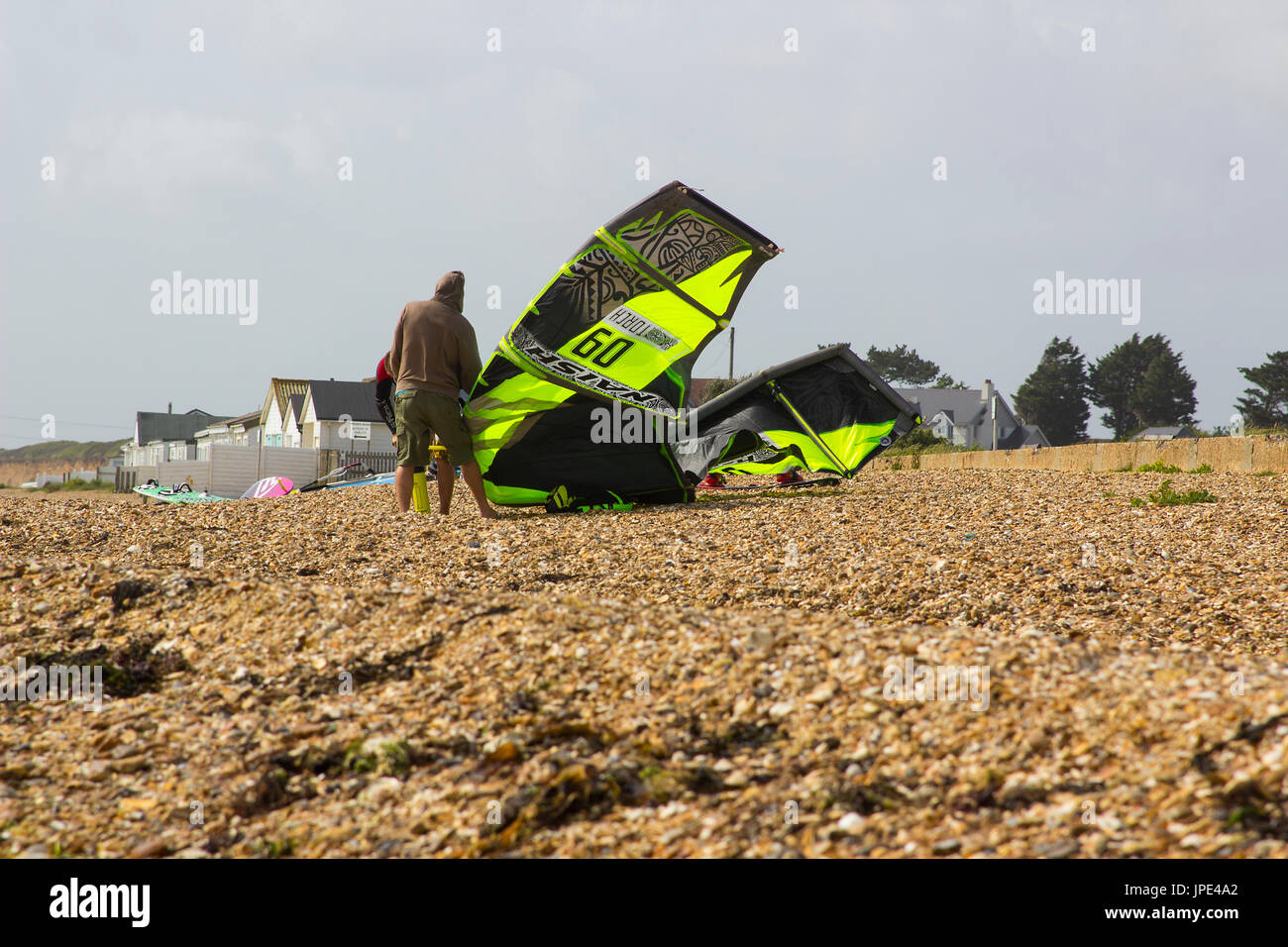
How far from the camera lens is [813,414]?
8195 millimetres

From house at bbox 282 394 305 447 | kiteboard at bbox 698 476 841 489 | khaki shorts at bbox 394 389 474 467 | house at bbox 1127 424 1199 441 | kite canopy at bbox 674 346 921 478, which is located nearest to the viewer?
khaki shorts at bbox 394 389 474 467

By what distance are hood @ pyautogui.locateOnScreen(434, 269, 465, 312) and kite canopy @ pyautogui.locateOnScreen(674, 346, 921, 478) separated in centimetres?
222

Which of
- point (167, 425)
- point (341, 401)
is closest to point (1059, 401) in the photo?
point (341, 401)

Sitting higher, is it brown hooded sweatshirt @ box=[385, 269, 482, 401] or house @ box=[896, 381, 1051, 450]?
house @ box=[896, 381, 1051, 450]

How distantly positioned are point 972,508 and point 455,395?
363cm

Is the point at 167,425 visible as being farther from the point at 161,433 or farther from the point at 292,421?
the point at 292,421

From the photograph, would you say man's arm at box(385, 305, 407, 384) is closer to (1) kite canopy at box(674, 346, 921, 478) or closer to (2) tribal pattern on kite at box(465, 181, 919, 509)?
(2) tribal pattern on kite at box(465, 181, 919, 509)

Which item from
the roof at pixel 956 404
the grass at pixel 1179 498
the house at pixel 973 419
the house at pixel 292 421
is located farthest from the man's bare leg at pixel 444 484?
the roof at pixel 956 404

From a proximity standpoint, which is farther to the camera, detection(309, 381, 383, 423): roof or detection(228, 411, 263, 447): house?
detection(228, 411, 263, 447): house

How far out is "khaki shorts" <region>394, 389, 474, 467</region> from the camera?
6500 mm

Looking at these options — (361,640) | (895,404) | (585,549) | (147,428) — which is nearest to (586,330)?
(585,549)

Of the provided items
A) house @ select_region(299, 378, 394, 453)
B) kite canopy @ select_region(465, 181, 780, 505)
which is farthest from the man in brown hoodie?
house @ select_region(299, 378, 394, 453)

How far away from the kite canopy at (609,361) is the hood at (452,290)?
42 cm

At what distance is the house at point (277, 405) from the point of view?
53.0m
